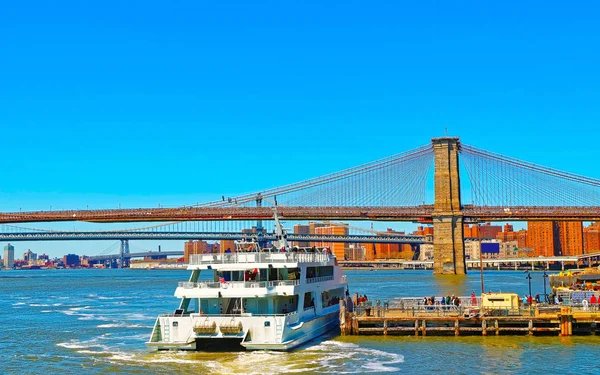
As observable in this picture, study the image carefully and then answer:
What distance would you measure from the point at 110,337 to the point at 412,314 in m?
14.2

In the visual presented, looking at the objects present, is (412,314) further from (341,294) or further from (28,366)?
(28,366)

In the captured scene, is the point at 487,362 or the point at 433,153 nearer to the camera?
the point at 487,362

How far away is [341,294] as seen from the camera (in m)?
42.3

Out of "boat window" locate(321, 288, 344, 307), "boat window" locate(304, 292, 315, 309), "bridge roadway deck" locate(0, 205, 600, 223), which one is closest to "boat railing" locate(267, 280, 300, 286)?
"boat window" locate(304, 292, 315, 309)

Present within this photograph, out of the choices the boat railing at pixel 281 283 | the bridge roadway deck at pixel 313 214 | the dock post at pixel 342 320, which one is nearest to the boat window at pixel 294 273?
the boat railing at pixel 281 283

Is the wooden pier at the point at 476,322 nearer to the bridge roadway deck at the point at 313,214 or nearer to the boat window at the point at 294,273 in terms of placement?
the boat window at the point at 294,273

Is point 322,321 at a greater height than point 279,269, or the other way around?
point 279,269

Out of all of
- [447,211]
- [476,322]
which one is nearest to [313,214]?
[447,211]

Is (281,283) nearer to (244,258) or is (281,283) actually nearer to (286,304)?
(286,304)

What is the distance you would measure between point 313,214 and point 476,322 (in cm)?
5885

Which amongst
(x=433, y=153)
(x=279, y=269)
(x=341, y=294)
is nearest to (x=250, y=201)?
(x=433, y=153)

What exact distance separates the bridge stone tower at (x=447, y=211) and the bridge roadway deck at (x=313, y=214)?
158 centimetres

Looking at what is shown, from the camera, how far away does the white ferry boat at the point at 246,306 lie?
30.9m

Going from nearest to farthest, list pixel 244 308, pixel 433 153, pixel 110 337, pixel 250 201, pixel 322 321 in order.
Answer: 1. pixel 244 308
2. pixel 322 321
3. pixel 110 337
4. pixel 433 153
5. pixel 250 201
